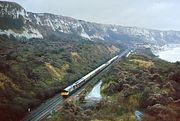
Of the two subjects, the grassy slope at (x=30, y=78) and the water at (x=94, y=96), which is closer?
the grassy slope at (x=30, y=78)

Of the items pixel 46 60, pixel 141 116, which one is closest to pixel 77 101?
pixel 141 116

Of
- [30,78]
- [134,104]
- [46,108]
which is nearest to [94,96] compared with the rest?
[46,108]

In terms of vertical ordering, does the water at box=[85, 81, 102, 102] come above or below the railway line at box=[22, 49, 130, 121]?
above

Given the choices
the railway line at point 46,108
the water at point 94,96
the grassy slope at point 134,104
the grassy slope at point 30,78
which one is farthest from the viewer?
the water at point 94,96

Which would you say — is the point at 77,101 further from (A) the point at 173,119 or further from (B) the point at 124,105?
(A) the point at 173,119

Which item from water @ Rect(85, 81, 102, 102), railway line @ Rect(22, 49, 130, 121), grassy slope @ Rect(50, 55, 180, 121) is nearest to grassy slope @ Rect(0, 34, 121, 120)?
railway line @ Rect(22, 49, 130, 121)

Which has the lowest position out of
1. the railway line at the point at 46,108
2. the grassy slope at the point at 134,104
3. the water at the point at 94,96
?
the railway line at the point at 46,108

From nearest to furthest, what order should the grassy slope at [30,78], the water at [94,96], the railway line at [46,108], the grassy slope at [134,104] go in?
1. the grassy slope at [134,104]
2. the railway line at [46,108]
3. the grassy slope at [30,78]
4. the water at [94,96]

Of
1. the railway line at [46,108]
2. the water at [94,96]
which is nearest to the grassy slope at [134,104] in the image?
the water at [94,96]

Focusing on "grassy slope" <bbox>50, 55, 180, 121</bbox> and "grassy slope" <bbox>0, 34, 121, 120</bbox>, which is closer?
"grassy slope" <bbox>50, 55, 180, 121</bbox>

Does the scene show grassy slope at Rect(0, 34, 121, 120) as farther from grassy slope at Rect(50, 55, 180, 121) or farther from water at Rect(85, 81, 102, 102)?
grassy slope at Rect(50, 55, 180, 121)

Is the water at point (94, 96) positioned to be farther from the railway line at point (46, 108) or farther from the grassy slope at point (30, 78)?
the grassy slope at point (30, 78)
